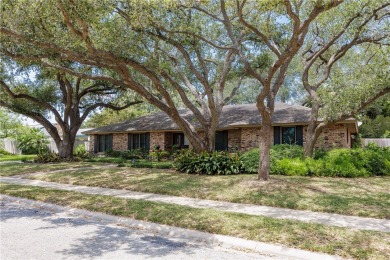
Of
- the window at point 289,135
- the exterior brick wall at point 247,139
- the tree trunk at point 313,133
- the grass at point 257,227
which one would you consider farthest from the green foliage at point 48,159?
the tree trunk at point 313,133

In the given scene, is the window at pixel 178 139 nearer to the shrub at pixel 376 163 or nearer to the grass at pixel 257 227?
the shrub at pixel 376 163

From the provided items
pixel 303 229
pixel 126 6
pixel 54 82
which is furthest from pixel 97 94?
pixel 303 229

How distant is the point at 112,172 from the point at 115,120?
76.1 feet

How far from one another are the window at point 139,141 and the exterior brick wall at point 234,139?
22.3 feet

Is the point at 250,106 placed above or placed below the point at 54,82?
below

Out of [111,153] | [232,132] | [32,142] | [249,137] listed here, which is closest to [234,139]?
[232,132]

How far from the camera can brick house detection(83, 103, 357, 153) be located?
18.4 m

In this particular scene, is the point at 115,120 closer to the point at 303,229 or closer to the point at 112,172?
the point at 112,172

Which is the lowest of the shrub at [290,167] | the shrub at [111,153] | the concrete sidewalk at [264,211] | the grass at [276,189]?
the concrete sidewalk at [264,211]

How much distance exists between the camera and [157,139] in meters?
24.0

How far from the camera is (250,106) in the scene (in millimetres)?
23906

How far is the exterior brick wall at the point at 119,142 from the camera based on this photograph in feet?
85.1

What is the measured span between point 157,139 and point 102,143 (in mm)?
6405

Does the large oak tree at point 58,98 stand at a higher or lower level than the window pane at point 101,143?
higher
